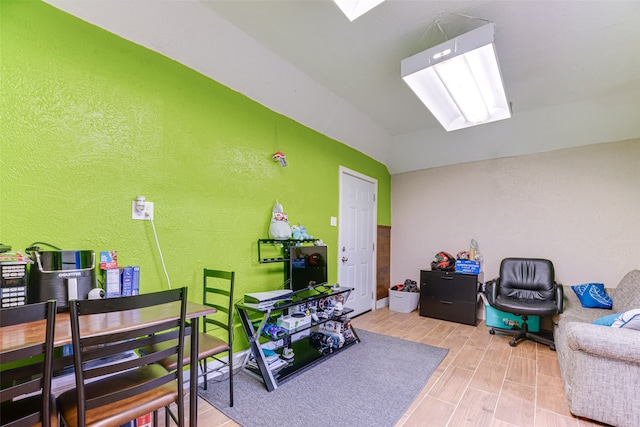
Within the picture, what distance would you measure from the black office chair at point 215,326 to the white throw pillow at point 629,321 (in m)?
2.68

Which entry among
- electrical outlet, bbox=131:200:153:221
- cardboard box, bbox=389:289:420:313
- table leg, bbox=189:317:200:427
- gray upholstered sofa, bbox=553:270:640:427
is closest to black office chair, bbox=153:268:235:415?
table leg, bbox=189:317:200:427

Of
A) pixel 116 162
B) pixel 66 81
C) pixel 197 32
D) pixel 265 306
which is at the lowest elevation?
pixel 265 306

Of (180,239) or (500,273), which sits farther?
(500,273)

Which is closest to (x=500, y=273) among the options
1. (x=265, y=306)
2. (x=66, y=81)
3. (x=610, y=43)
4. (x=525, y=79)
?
(x=525, y=79)

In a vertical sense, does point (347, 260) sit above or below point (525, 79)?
below

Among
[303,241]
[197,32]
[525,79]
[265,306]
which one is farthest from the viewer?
[303,241]

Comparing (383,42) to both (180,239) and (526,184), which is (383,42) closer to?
(180,239)

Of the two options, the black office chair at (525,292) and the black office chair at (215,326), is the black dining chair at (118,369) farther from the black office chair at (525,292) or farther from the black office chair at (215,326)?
the black office chair at (525,292)

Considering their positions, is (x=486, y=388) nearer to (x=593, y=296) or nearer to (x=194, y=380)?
(x=593, y=296)

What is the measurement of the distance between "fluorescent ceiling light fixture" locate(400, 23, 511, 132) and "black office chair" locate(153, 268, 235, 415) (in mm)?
2149

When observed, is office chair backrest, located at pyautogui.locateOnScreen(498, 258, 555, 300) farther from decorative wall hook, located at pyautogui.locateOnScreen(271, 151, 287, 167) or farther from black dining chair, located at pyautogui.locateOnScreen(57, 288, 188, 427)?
black dining chair, located at pyautogui.locateOnScreen(57, 288, 188, 427)

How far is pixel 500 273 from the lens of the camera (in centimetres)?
385

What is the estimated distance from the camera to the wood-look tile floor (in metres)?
1.90

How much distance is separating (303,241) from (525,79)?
288 centimetres
